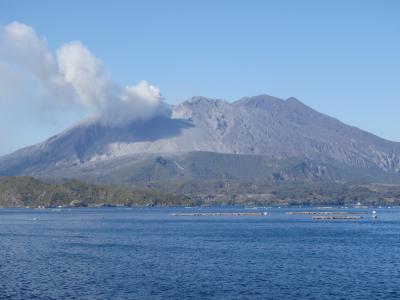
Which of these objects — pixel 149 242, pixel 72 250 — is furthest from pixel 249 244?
pixel 72 250

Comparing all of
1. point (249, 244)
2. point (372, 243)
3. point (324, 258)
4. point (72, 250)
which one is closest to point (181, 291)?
point (324, 258)

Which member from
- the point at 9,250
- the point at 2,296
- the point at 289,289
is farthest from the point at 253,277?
the point at 9,250

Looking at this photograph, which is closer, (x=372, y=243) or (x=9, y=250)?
(x=9, y=250)

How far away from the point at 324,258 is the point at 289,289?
23902mm

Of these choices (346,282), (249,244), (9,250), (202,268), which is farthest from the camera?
(249,244)

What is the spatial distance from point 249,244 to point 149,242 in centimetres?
1556

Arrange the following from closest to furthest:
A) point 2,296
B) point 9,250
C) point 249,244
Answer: point 2,296 < point 9,250 < point 249,244

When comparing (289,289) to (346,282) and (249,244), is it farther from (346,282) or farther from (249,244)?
(249,244)

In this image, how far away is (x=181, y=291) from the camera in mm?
59500

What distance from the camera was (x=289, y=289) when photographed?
61.0m

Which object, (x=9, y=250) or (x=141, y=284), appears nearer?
(x=141, y=284)

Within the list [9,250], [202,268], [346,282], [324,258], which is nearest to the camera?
[346,282]

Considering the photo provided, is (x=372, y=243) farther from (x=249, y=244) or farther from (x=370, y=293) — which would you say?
(x=370, y=293)

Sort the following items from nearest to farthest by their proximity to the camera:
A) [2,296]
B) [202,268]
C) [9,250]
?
[2,296]
[202,268]
[9,250]
